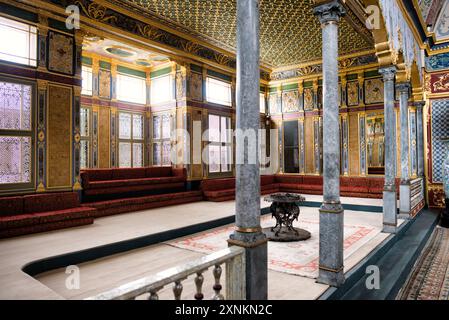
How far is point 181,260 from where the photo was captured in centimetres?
445

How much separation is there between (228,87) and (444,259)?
835 cm

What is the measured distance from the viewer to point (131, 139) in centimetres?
1090

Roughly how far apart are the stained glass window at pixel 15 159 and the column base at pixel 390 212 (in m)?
7.10

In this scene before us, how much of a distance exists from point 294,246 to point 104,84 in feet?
→ 26.9

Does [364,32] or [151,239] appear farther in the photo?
[364,32]

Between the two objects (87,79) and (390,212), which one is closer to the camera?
(390,212)

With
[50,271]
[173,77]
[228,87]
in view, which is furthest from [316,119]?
[50,271]

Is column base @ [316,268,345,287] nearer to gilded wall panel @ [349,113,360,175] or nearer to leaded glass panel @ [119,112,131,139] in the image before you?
gilded wall panel @ [349,113,360,175]

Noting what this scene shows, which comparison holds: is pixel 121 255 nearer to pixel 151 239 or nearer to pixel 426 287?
pixel 151 239

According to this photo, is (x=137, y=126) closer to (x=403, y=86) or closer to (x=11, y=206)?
(x=11, y=206)

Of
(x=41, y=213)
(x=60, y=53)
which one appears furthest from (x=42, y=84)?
(x=41, y=213)
